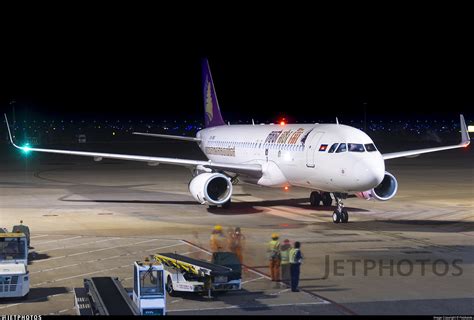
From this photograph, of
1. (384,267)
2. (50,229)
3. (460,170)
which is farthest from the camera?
(460,170)

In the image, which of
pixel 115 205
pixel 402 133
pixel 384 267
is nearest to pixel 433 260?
pixel 384 267

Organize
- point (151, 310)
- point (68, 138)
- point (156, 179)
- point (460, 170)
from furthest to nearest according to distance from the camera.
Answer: point (68, 138)
point (460, 170)
point (156, 179)
point (151, 310)

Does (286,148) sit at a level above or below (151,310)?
above

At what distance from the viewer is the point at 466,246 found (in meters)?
29.4

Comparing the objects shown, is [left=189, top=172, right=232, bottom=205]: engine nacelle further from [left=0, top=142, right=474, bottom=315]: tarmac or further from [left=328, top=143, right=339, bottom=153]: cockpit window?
[left=328, top=143, right=339, bottom=153]: cockpit window

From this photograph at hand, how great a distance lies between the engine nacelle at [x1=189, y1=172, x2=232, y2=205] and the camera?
3872 centimetres

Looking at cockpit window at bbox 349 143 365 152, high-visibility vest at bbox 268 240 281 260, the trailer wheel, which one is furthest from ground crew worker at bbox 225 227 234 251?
the trailer wheel

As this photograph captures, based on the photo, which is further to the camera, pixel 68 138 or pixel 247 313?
pixel 68 138

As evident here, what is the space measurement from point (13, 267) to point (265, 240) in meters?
11.6

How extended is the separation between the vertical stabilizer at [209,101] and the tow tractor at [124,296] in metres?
36.2

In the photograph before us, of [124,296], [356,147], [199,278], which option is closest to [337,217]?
[356,147]

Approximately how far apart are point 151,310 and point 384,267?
31.5 ft

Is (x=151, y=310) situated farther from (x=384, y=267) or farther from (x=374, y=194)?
(x=374, y=194)

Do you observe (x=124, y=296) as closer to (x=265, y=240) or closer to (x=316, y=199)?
(x=265, y=240)
